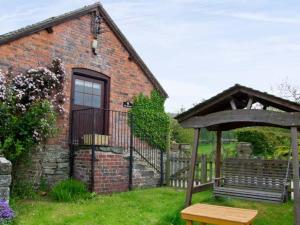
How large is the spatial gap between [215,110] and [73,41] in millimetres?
5263

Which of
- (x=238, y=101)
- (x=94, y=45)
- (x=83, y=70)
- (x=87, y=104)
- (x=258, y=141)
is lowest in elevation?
(x=258, y=141)

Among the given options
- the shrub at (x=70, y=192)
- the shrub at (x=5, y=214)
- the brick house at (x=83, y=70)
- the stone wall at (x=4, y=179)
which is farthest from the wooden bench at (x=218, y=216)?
the brick house at (x=83, y=70)

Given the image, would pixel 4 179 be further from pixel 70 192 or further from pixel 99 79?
pixel 99 79

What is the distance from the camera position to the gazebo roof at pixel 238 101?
650cm

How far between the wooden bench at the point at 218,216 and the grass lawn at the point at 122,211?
47.5 inches

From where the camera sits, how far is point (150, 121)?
12758 mm

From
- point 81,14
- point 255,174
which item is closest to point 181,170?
point 255,174

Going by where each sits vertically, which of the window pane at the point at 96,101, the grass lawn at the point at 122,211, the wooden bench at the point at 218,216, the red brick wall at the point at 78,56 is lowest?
the grass lawn at the point at 122,211

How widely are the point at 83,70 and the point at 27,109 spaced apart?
2.39 metres

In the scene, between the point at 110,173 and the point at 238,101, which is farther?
the point at 110,173

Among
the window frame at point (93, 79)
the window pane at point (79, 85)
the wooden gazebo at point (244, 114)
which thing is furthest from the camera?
the window pane at point (79, 85)

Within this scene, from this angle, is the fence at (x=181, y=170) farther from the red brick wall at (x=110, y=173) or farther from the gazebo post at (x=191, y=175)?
the gazebo post at (x=191, y=175)

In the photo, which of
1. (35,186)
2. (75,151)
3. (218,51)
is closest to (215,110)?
(75,151)

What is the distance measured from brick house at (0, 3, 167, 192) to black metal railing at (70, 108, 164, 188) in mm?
32
